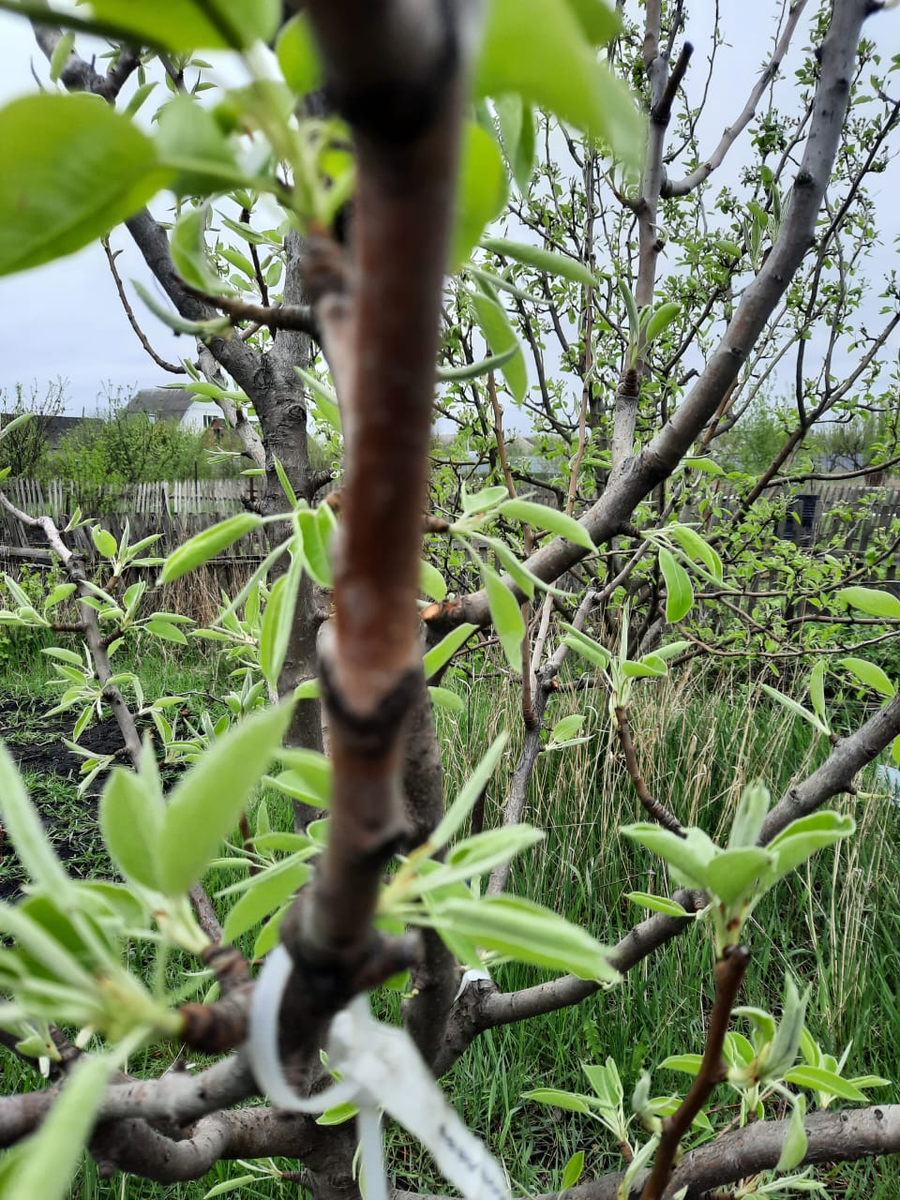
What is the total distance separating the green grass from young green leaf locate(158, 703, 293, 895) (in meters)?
1.44

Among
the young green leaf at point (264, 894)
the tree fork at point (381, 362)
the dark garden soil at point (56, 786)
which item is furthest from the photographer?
the dark garden soil at point (56, 786)

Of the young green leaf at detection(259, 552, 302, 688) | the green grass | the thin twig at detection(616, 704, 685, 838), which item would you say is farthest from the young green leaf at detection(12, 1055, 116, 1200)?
the green grass

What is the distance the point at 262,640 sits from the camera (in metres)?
0.49

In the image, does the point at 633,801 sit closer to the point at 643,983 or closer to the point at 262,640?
the point at 643,983

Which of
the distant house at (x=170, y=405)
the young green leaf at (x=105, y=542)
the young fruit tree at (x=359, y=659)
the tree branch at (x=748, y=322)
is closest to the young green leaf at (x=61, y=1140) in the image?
the young fruit tree at (x=359, y=659)

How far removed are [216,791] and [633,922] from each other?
222cm

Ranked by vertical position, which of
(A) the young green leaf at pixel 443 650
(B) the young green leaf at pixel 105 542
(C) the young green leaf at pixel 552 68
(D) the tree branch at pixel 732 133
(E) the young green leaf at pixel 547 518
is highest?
(D) the tree branch at pixel 732 133

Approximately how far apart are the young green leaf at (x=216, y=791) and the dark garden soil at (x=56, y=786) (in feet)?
6.84

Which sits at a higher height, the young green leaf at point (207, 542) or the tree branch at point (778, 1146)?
the young green leaf at point (207, 542)

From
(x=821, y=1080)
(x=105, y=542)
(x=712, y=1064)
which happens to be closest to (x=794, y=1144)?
(x=821, y=1080)

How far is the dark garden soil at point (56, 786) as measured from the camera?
9.11 ft

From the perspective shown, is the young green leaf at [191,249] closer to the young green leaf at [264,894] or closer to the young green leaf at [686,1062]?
the young green leaf at [264,894]

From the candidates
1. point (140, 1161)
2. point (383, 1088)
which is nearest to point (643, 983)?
point (140, 1161)

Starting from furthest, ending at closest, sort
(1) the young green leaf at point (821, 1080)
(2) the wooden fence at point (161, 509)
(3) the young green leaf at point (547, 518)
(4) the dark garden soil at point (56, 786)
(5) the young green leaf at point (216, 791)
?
(2) the wooden fence at point (161, 509)
(4) the dark garden soil at point (56, 786)
(1) the young green leaf at point (821, 1080)
(3) the young green leaf at point (547, 518)
(5) the young green leaf at point (216, 791)
